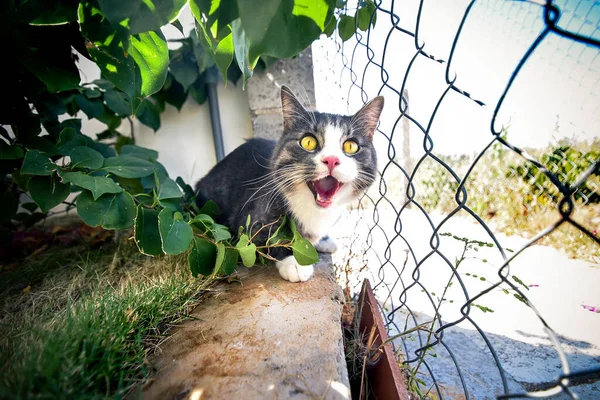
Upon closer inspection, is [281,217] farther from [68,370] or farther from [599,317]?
[599,317]

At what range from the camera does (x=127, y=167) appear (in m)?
1.13

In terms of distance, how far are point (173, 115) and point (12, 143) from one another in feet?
5.33

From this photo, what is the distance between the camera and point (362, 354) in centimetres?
106

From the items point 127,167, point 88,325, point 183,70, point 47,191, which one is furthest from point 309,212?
point 183,70

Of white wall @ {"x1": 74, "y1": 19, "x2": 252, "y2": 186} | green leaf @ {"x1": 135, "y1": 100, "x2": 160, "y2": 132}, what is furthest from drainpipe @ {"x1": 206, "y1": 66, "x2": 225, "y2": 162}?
green leaf @ {"x1": 135, "y1": 100, "x2": 160, "y2": 132}

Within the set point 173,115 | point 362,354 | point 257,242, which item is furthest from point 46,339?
point 173,115

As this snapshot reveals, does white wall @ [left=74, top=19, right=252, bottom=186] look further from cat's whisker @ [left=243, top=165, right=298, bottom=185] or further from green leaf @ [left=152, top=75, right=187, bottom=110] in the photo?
cat's whisker @ [left=243, top=165, right=298, bottom=185]

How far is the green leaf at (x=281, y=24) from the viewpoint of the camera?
1.68ft

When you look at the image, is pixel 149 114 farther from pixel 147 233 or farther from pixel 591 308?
pixel 591 308

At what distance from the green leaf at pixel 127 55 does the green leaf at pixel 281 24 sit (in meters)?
0.38

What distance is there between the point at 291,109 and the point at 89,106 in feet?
4.41

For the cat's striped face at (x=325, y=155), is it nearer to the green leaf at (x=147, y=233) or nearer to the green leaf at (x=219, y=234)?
the green leaf at (x=219, y=234)

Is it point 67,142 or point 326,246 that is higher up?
point 67,142

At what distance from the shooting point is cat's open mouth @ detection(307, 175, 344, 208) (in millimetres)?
1248
